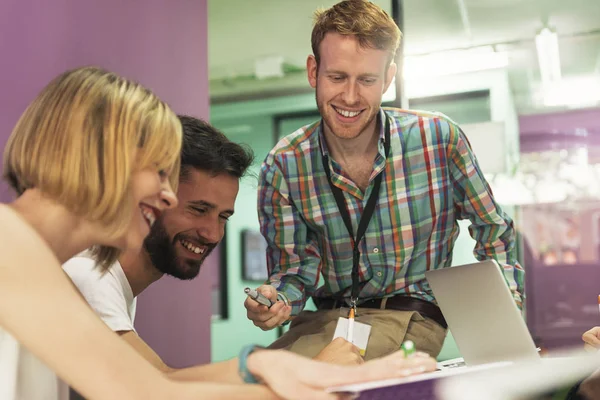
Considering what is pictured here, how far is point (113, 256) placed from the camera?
1538 millimetres

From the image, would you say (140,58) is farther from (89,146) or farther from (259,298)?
(89,146)

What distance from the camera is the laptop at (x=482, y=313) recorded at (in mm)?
1442

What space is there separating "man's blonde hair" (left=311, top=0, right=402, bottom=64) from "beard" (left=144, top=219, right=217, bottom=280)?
32.0 inches

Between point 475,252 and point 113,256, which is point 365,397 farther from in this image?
point 475,252

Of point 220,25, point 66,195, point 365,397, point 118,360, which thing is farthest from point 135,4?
point 220,25

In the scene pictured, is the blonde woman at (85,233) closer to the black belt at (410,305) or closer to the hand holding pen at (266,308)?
the hand holding pen at (266,308)

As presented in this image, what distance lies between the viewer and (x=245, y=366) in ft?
3.70

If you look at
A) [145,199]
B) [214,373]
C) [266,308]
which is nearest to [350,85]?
[266,308]

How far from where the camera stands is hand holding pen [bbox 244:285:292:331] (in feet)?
6.49

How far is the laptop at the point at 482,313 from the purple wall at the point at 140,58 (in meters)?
1.24

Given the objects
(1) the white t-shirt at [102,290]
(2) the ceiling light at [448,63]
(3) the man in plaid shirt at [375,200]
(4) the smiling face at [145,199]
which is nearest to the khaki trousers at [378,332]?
(3) the man in plaid shirt at [375,200]

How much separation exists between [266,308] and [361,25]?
0.96m

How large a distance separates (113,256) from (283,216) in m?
0.93

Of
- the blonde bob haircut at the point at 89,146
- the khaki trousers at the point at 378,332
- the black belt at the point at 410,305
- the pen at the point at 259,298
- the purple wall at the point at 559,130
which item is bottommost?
the khaki trousers at the point at 378,332
